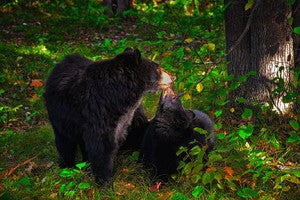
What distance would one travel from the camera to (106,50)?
8086 mm

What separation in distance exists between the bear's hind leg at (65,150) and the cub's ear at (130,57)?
1088 millimetres

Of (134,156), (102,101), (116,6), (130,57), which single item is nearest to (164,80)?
(130,57)

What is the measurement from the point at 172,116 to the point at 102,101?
727 millimetres

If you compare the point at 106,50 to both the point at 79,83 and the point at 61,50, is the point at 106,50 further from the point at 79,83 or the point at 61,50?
the point at 79,83

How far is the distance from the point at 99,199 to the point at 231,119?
2022mm

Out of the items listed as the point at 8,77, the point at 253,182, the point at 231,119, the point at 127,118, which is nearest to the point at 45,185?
the point at 127,118

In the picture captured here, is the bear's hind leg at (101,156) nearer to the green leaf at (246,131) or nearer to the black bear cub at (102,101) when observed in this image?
the black bear cub at (102,101)

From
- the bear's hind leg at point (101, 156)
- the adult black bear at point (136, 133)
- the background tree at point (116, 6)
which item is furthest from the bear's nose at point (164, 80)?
the background tree at point (116, 6)

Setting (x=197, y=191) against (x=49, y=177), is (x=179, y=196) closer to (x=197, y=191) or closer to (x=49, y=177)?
(x=197, y=191)

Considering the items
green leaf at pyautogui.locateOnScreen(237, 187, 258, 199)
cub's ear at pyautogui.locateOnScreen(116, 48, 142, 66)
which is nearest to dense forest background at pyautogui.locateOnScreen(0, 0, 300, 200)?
green leaf at pyautogui.locateOnScreen(237, 187, 258, 199)

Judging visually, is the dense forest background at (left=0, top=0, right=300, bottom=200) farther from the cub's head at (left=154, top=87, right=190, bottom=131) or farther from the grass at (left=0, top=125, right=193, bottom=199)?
the cub's head at (left=154, top=87, right=190, bottom=131)

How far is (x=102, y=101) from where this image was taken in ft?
12.5

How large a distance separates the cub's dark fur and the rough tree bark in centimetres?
128

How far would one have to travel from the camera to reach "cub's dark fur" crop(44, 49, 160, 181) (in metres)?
3.80
